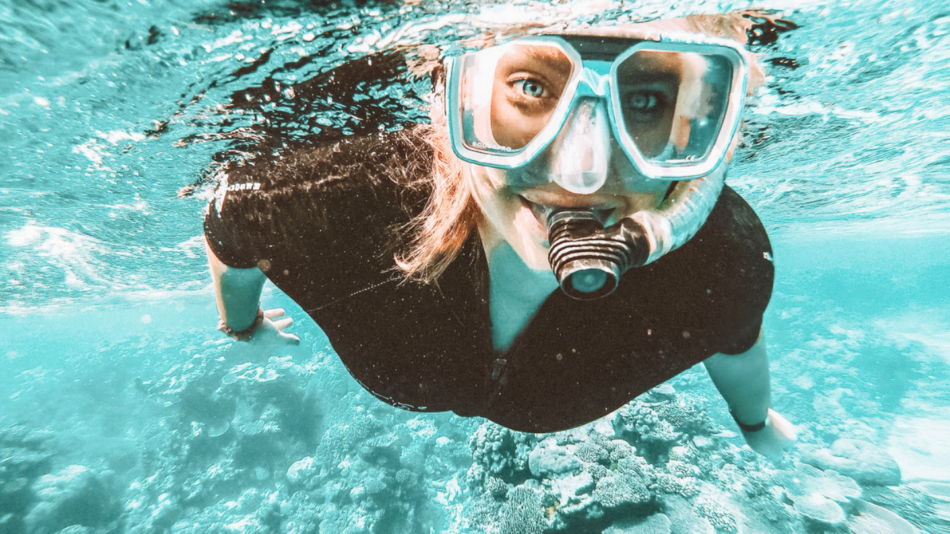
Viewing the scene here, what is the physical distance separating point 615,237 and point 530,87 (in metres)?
0.83

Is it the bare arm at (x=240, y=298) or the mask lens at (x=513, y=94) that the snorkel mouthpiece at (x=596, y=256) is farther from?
the bare arm at (x=240, y=298)

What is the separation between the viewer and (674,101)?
65.5 inches

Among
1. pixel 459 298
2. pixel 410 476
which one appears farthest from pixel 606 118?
pixel 410 476

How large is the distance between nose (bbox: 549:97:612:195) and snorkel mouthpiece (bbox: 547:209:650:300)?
219 millimetres

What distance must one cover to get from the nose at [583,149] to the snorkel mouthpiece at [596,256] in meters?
0.22

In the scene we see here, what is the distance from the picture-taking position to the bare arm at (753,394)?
8.00 feet

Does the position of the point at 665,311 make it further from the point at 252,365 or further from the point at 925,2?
the point at 252,365

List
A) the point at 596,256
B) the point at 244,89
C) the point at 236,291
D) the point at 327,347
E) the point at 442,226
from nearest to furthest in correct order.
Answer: the point at 596,256, the point at 442,226, the point at 236,291, the point at 244,89, the point at 327,347

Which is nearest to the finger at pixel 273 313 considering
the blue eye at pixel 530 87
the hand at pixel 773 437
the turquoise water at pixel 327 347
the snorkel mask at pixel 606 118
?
the turquoise water at pixel 327 347

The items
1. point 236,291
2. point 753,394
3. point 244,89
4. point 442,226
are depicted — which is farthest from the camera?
point 244,89

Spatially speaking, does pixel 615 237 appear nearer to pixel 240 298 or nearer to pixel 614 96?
pixel 614 96

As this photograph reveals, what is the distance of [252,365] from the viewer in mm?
16375

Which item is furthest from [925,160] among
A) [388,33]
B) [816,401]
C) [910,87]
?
[388,33]

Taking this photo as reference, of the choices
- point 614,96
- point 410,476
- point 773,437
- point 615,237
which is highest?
point 614,96
